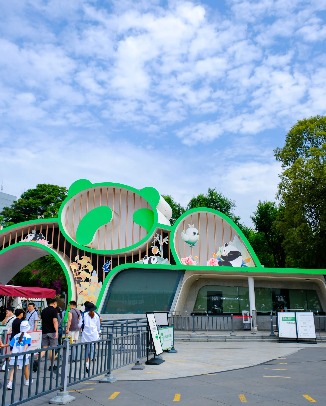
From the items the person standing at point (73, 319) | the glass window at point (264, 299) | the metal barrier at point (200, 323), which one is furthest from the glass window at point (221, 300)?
→ the person standing at point (73, 319)

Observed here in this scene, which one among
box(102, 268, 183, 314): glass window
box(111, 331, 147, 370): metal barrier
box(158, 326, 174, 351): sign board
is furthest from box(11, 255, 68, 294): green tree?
box(111, 331, 147, 370): metal barrier

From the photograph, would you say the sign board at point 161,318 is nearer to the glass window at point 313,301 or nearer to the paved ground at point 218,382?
the paved ground at point 218,382

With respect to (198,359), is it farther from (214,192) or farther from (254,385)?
(214,192)

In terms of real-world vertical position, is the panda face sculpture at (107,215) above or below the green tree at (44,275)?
above

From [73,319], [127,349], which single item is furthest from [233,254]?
[127,349]

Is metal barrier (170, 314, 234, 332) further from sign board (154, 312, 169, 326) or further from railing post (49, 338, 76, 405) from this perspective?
railing post (49, 338, 76, 405)

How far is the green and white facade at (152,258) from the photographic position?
24281 millimetres

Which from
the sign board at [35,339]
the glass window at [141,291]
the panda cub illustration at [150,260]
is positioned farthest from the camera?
the panda cub illustration at [150,260]

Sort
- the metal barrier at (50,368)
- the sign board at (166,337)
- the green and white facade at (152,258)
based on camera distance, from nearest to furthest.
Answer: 1. the metal barrier at (50,368)
2. the sign board at (166,337)
3. the green and white facade at (152,258)

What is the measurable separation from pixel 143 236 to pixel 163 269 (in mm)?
3093

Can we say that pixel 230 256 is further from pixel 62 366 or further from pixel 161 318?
pixel 62 366

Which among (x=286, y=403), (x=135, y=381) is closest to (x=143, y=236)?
(x=135, y=381)

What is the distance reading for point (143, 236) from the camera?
88.3ft

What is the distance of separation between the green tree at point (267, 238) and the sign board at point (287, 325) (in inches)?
950
